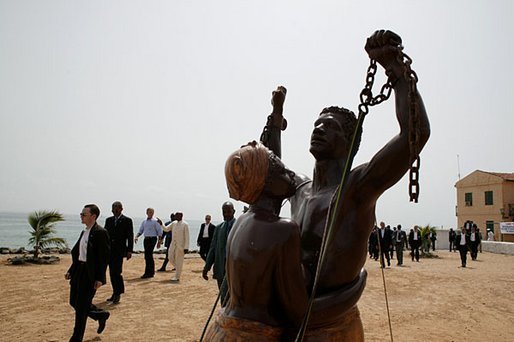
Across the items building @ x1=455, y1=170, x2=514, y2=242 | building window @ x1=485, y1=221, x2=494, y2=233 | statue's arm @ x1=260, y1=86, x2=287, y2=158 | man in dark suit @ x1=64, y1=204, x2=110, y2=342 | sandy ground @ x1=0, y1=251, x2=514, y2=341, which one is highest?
building @ x1=455, y1=170, x2=514, y2=242

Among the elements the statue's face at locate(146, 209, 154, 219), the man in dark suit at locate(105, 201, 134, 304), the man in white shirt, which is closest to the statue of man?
the man in dark suit at locate(105, 201, 134, 304)

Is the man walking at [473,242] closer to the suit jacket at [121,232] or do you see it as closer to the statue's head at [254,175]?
the suit jacket at [121,232]

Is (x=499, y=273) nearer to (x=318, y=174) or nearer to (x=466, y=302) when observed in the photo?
(x=466, y=302)

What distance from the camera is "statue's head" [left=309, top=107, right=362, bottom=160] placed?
6.87 ft

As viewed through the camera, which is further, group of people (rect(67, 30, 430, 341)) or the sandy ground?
the sandy ground

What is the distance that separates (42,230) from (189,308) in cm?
960

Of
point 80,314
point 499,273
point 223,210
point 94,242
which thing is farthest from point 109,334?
point 499,273

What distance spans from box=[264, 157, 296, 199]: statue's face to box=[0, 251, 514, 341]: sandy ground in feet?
17.9

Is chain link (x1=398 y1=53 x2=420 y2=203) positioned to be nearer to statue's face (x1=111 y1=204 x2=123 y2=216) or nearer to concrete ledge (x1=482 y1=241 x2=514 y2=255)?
statue's face (x1=111 y1=204 x2=123 y2=216)

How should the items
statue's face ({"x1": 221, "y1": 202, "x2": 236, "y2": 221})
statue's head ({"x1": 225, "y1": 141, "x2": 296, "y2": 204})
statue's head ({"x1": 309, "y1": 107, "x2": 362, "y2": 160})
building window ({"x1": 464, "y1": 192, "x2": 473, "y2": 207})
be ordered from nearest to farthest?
1. statue's head ({"x1": 225, "y1": 141, "x2": 296, "y2": 204})
2. statue's head ({"x1": 309, "y1": 107, "x2": 362, "y2": 160})
3. statue's face ({"x1": 221, "y1": 202, "x2": 236, "y2": 221})
4. building window ({"x1": 464, "y1": 192, "x2": 473, "y2": 207})

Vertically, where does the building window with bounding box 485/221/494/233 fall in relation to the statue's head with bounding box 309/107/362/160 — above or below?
above

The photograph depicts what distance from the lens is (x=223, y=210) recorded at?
23.9ft

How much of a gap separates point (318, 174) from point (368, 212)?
0.36 meters

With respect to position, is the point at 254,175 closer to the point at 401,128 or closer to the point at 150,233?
the point at 401,128
